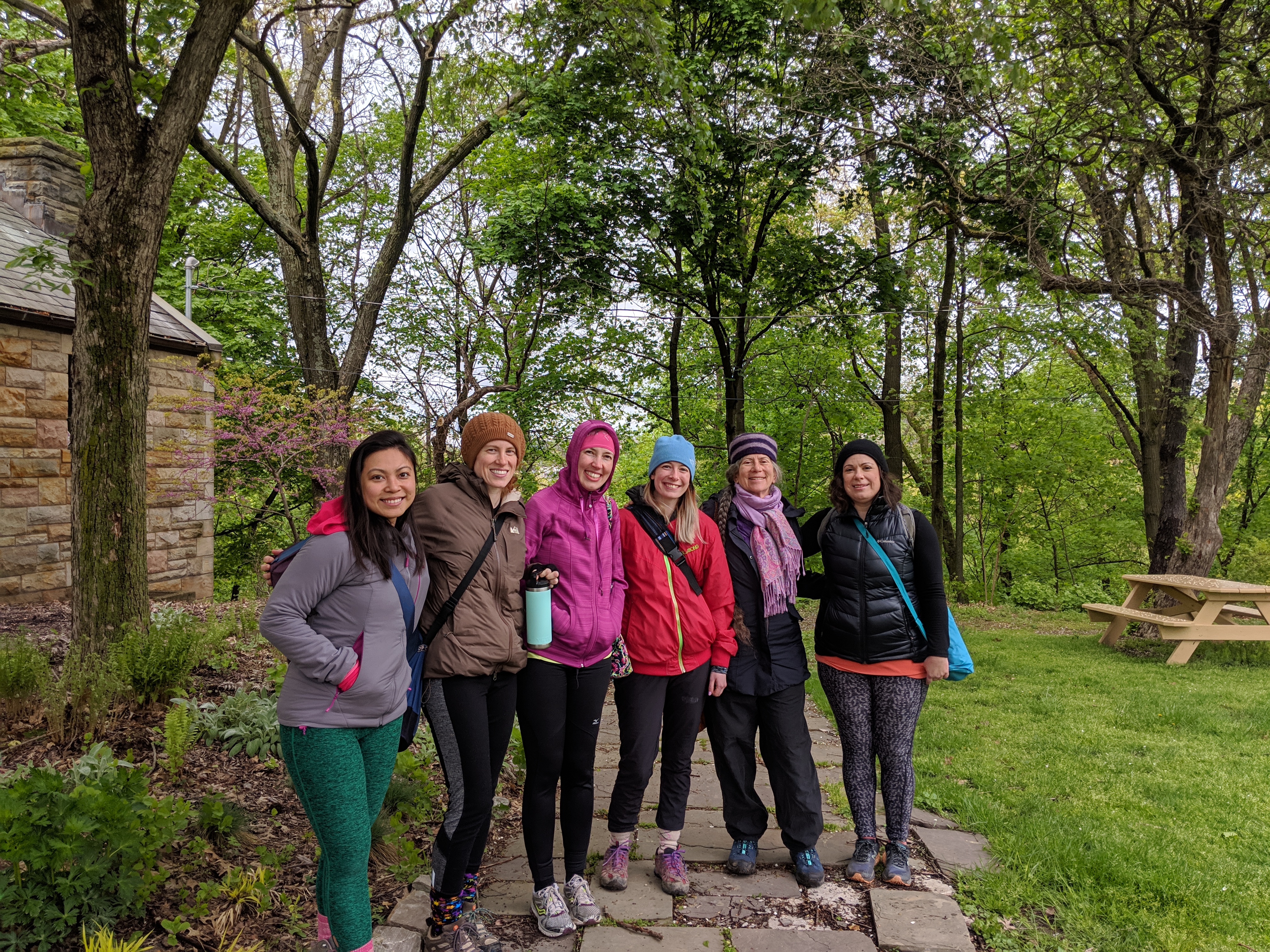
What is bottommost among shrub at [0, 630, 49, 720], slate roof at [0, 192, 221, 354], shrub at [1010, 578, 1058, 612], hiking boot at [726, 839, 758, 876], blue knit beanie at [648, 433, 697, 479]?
shrub at [1010, 578, 1058, 612]

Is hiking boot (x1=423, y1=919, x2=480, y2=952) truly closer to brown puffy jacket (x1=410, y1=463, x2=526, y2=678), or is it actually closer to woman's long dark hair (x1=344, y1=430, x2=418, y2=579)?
brown puffy jacket (x1=410, y1=463, x2=526, y2=678)

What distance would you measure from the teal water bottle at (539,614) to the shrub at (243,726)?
175 centimetres

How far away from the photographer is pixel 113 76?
396 cm

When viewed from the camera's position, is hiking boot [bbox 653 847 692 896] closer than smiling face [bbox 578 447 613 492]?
No

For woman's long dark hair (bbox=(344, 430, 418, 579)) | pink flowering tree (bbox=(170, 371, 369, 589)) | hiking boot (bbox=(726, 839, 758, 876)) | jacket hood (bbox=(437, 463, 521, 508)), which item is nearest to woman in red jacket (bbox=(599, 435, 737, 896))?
hiking boot (bbox=(726, 839, 758, 876))

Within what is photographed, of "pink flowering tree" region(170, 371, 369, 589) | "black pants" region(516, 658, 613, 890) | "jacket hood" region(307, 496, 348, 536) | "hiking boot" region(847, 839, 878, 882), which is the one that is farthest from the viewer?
"pink flowering tree" region(170, 371, 369, 589)

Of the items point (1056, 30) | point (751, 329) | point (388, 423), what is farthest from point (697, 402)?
point (1056, 30)

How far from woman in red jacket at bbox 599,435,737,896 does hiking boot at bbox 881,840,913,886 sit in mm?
805

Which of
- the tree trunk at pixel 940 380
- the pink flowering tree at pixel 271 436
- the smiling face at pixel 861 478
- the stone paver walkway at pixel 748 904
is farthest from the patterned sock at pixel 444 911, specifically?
the tree trunk at pixel 940 380

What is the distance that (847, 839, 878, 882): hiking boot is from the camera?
3.06 m

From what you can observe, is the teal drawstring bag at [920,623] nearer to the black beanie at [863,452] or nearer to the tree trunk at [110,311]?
the black beanie at [863,452]

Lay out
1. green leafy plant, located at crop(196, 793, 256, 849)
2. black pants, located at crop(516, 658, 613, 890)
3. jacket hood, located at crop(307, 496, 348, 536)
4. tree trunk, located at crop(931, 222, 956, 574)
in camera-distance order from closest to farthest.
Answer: jacket hood, located at crop(307, 496, 348, 536)
black pants, located at crop(516, 658, 613, 890)
green leafy plant, located at crop(196, 793, 256, 849)
tree trunk, located at crop(931, 222, 956, 574)

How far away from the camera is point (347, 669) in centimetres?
210

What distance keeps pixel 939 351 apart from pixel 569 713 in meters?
12.7
